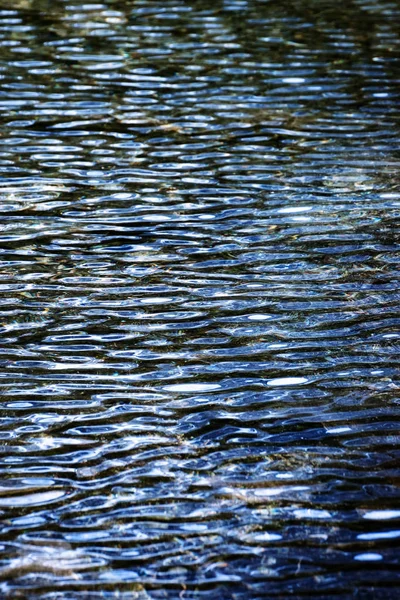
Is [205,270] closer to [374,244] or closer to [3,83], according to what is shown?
[374,244]

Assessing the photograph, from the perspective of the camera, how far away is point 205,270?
6371mm

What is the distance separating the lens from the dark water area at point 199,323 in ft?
12.7

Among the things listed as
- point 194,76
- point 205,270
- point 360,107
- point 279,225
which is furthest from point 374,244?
point 194,76

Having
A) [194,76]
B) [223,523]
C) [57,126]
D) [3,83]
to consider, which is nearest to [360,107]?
[194,76]

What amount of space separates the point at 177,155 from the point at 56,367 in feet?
11.7

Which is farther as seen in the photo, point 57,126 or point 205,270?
point 57,126

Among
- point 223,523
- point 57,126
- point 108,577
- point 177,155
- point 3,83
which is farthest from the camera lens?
point 3,83

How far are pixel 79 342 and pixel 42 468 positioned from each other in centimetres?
119

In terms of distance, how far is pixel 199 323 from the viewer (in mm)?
5660

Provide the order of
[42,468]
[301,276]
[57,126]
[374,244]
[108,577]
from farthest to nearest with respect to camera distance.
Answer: [57,126] → [374,244] → [301,276] → [42,468] → [108,577]

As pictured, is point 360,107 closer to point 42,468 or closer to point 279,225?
point 279,225

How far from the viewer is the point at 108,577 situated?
3693mm

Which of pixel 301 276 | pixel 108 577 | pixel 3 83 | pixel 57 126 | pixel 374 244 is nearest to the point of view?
pixel 108 577

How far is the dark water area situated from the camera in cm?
387
